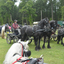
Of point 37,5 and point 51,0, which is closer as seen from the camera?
point 51,0

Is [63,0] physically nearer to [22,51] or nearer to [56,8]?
[56,8]

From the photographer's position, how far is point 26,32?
7480mm

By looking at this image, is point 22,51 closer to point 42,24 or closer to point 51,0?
point 42,24

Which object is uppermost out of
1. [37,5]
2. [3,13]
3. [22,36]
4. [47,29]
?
[37,5]

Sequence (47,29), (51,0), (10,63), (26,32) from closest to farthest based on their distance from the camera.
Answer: (10,63)
(47,29)
(26,32)
(51,0)

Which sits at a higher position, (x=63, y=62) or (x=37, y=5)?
(x=37, y=5)

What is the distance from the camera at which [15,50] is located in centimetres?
297

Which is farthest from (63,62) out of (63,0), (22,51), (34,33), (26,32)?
(63,0)

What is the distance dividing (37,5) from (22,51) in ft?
140

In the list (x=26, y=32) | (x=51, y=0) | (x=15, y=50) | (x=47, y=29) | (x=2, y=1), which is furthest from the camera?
(x=2, y=1)

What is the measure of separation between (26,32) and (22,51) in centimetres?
450

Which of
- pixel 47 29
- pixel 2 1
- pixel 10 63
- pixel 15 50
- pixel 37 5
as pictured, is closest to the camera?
pixel 10 63

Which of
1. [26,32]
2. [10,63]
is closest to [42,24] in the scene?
[26,32]

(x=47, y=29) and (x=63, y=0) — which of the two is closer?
(x=47, y=29)
